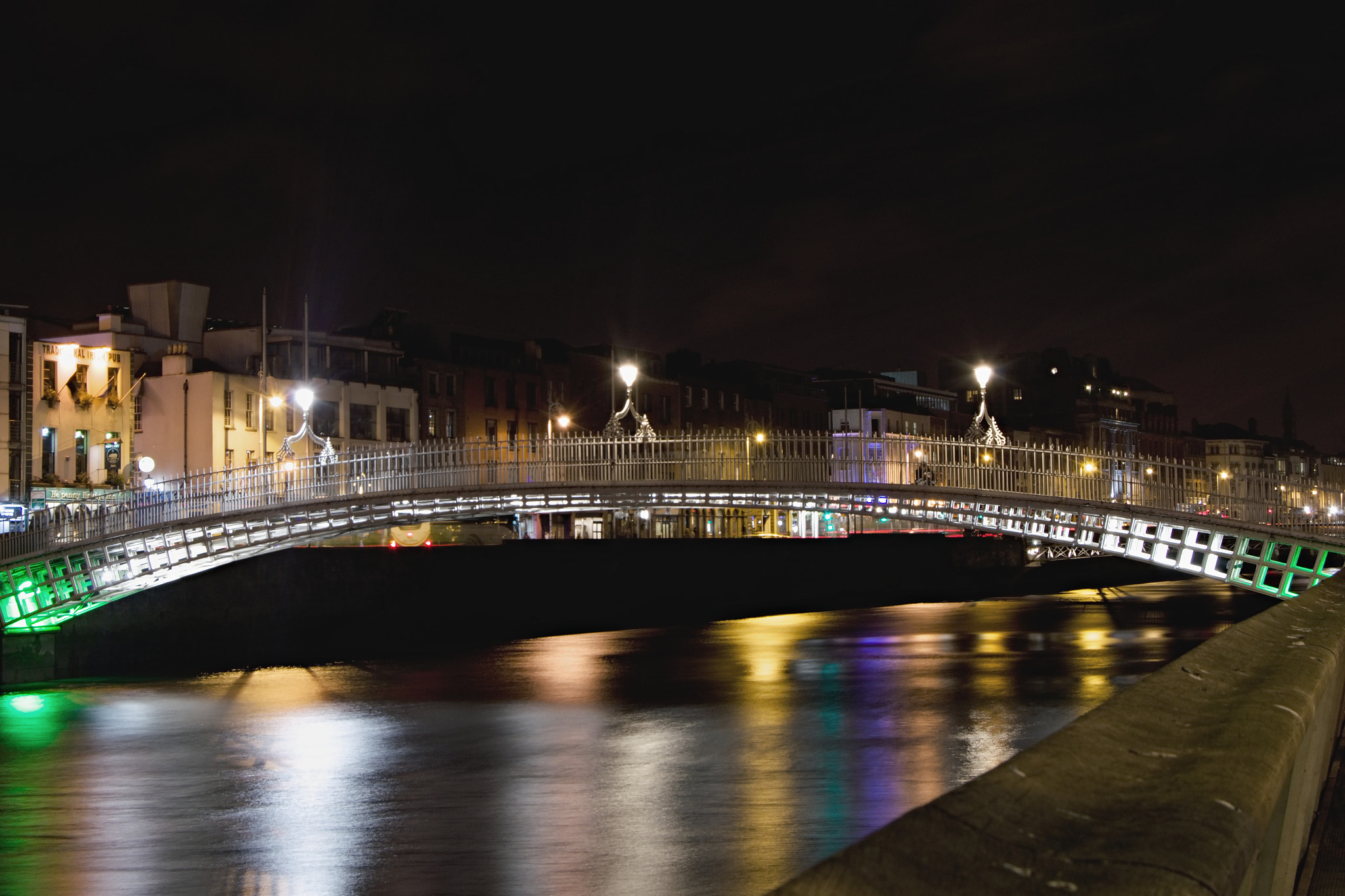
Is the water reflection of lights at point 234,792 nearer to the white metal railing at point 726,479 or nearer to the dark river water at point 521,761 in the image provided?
the dark river water at point 521,761

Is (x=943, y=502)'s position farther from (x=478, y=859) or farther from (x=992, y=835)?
(x=992, y=835)

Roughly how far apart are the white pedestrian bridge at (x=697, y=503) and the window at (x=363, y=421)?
2495cm

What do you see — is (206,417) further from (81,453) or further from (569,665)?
(569,665)

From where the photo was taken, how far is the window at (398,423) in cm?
6662

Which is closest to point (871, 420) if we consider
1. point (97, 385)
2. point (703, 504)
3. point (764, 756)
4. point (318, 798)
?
point (97, 385)

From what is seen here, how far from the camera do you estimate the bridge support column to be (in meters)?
36.8

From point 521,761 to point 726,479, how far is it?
10974mm

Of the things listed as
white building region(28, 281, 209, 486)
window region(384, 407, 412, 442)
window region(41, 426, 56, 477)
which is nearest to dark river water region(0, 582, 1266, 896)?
window region(41, 426, 56, 477)

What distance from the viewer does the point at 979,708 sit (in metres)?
30.0

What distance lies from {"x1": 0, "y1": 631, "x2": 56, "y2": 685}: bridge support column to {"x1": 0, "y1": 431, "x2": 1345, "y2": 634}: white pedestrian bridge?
0.32 metres

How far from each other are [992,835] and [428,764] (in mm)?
23877

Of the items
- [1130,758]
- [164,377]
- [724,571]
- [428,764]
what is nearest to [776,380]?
[724,571]

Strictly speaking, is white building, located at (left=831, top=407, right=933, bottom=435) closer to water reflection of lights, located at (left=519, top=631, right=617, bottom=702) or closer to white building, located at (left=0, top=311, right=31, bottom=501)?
water reflection of lights, located at (left=519, top=631, right=617, bottom=702)

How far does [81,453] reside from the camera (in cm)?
5356
